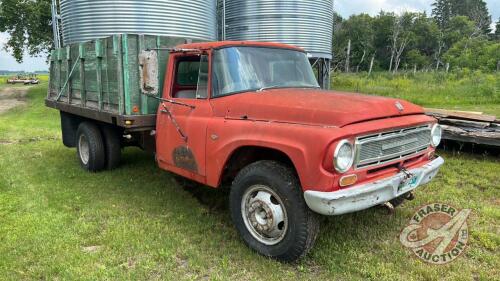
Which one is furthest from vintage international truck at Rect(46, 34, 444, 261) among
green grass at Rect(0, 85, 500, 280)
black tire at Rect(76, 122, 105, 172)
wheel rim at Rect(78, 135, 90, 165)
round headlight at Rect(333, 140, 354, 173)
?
wheel rim at Rect(78, 135, 90, 165)

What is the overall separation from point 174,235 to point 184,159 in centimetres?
89

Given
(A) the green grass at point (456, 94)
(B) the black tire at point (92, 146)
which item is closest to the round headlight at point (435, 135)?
(B) the black tire at point (92, 146)

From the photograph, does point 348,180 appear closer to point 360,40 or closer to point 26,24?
point 26,24

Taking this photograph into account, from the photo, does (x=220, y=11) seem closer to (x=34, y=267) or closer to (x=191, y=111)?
(x=191, y=111)

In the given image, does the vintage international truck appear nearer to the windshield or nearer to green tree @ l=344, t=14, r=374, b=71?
the windshield

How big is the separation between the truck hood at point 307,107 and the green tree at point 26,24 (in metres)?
24.4

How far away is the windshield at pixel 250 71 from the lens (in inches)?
184

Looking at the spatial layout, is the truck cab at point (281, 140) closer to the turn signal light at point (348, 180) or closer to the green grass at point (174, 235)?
the turn signal light at point (348, 180)

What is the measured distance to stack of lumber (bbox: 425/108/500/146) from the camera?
25.5ft

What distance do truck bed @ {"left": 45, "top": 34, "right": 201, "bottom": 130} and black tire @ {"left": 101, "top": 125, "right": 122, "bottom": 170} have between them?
483mm

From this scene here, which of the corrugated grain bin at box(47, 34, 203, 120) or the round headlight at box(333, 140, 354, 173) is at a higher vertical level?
the corrugated grain bin at box(47, 34, 203, 120)

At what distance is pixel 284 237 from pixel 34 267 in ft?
7.79

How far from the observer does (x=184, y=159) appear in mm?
5051

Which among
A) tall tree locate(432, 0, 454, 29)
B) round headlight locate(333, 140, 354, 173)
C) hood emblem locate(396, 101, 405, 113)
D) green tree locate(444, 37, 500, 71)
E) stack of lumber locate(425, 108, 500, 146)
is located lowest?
stack of lumber locate(425, 108, 500, 146)
